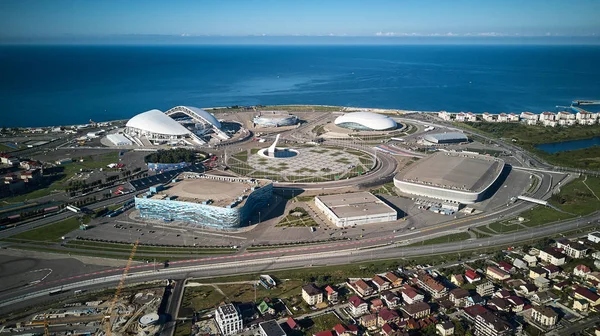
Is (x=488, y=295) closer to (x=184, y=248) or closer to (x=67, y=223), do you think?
(x=184, y=248)

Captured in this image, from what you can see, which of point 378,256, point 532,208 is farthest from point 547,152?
point 378,256

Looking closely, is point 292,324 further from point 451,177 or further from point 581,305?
point 451,177

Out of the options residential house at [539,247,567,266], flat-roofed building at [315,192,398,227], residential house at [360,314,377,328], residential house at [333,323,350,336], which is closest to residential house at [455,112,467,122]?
flat-roofed building at [315,192,398,227]

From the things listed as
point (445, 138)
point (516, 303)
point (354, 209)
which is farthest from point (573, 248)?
point (445, 138)

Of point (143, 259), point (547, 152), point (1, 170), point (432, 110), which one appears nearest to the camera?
point (143, 259)

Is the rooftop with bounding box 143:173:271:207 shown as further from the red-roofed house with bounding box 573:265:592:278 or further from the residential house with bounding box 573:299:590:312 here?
the red-roofed house with bounding box 573:265:592:278

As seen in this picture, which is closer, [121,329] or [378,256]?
[121,329]
